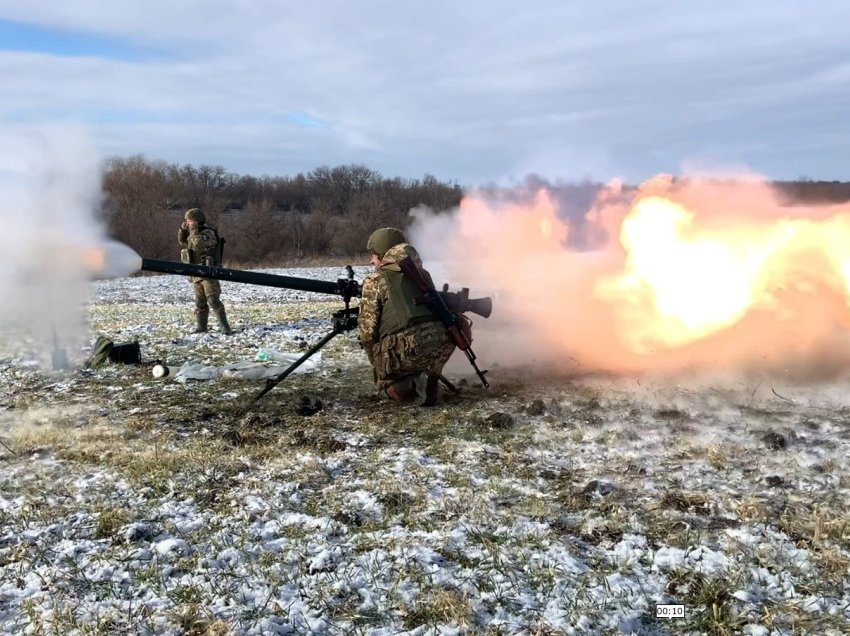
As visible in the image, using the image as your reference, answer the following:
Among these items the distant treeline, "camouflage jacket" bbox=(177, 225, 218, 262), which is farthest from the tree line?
"camouflage jacket" bbox=(177, 225, 218, 262)

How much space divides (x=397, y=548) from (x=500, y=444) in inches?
93.3

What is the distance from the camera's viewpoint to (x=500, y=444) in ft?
22.0

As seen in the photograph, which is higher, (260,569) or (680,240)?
(680,240)

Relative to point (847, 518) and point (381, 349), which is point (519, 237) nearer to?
point (381, 349)

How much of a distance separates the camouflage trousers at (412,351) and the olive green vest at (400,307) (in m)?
0.08

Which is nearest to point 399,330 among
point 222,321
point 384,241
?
point 384,241

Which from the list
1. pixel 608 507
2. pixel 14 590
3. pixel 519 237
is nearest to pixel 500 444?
pixel 608 507

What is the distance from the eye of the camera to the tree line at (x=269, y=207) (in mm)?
30484

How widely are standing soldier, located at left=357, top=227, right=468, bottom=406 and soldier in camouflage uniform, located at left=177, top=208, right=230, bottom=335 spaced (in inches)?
256

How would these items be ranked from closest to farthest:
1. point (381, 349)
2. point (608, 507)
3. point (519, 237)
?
point (608, 507)
point (381, 349)
point (519, 237)

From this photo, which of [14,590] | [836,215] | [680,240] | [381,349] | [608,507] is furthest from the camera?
[680,240]

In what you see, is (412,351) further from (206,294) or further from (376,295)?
(206,294)

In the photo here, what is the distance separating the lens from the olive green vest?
7941 mm

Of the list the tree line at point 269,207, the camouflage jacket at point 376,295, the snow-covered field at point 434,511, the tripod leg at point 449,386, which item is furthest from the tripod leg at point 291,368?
the tree line at point 269,207
